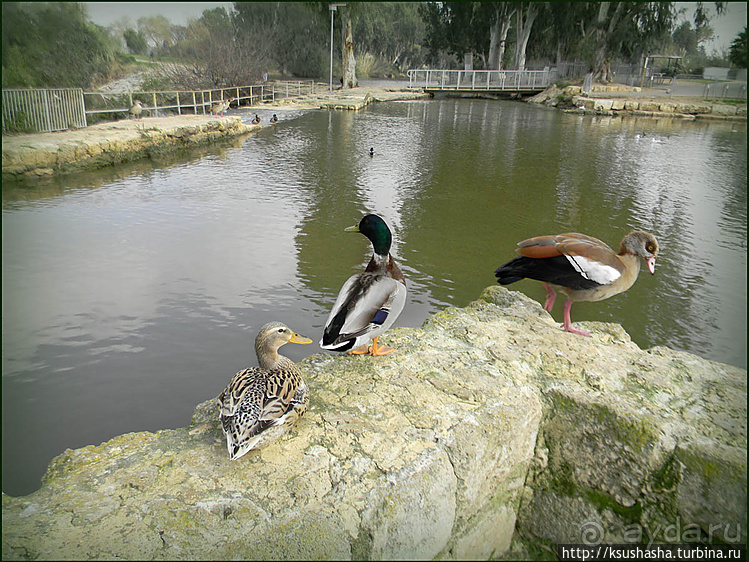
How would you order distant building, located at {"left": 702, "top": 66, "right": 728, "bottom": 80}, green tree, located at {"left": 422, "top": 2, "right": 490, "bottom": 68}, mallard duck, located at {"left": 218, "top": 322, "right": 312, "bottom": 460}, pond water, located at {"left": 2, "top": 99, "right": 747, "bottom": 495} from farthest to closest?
distant building, located at {"left": 702, "top": 66, "right": 728, "bottom": 80}
green tree, located at {"left": 422, "top": 2, "right": 490, "bottom": 68}
pond water, located at {"left": 2, "top": 99, "right": 747, "bottom": 495}
mallard duck, located at {"left": 218, "top": 322, "right": 312, "bottom": 460}

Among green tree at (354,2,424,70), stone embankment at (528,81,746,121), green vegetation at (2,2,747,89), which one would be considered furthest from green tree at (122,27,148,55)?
green tree at (354,2,424,70)

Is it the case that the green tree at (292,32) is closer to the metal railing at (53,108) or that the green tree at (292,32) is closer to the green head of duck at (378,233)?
the metal railing at (53,108)

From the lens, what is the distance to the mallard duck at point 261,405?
231 centimetres

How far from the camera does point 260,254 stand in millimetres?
7207

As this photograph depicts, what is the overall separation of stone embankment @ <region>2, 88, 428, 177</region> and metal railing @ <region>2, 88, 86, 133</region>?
1.24 feet

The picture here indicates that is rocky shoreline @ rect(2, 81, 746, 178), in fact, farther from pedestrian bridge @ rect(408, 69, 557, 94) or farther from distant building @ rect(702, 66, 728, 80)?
distant building @ rect(702, 66, 728, 80)

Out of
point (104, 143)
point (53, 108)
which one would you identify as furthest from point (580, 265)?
point (53, 108)

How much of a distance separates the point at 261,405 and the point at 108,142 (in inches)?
502

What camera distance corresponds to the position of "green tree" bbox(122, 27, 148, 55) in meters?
23.0

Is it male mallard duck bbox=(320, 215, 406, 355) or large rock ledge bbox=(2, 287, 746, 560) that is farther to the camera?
male mallard duck bbox=(320, 215, 406, 355)

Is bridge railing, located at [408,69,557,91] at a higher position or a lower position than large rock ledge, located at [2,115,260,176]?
higher

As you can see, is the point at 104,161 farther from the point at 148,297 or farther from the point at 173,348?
the point at 173,348

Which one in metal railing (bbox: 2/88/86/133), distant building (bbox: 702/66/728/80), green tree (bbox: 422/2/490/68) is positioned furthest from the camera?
distant building (bbox: 702/66/728/80)

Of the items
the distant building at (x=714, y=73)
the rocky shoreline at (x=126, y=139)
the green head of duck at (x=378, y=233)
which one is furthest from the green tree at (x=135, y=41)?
the distant building at (x=714, y=73)
